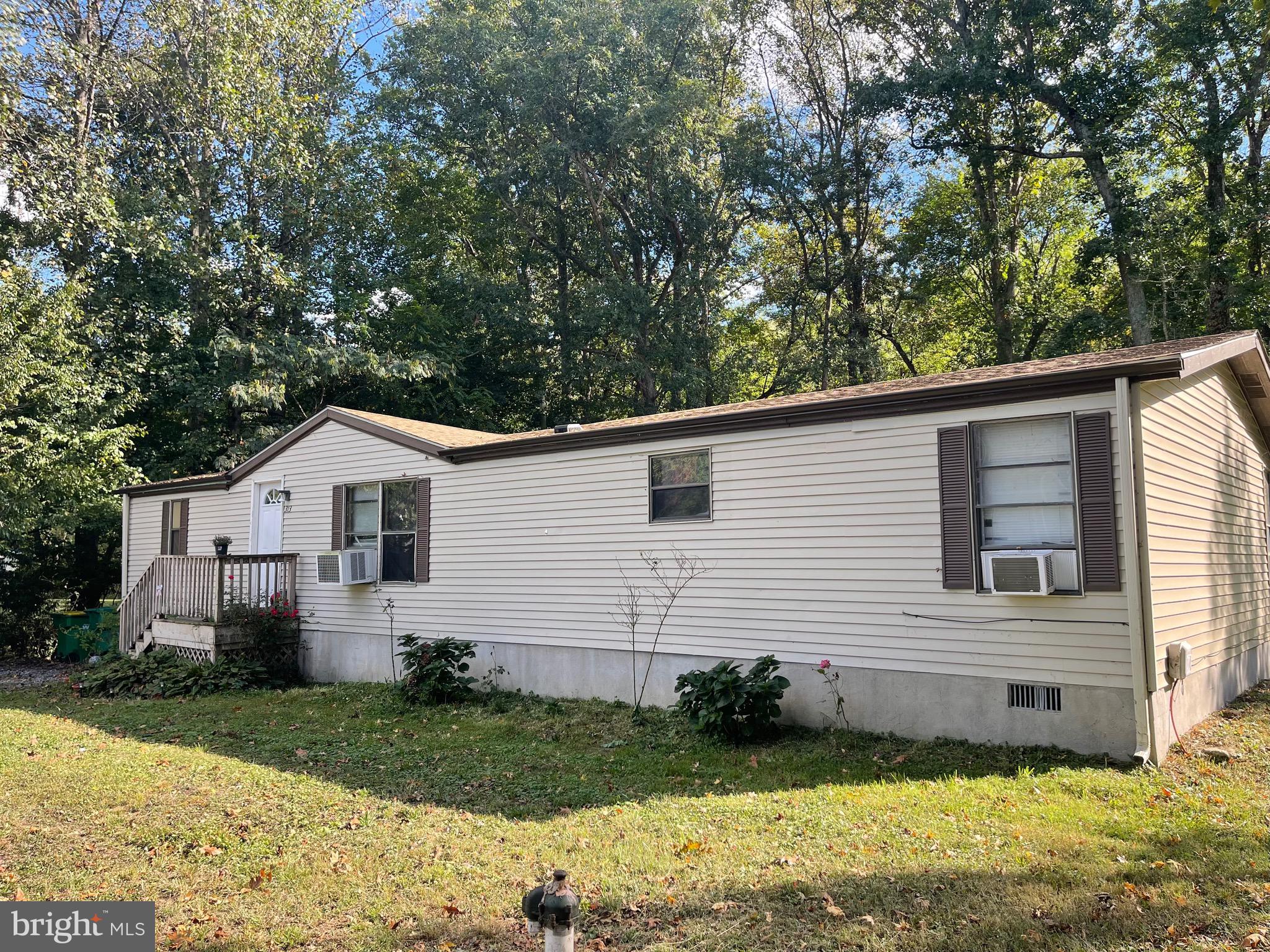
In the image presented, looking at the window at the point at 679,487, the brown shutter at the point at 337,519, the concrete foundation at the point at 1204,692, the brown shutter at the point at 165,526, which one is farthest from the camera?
the brown shutter at the point at 165,526

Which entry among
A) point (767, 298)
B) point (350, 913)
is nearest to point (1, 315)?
point (350, 913)

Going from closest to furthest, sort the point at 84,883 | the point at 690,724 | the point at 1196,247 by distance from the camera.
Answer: the point at 84,883
the point at 690,724
the point at 1196,247

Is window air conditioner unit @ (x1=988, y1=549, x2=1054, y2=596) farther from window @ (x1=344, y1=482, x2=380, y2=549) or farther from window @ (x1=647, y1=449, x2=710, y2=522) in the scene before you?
window @ (x1=344, y1=482, x2=380, y2=549)

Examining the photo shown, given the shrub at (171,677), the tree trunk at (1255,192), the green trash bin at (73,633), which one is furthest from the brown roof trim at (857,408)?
the tree trunk at (1255,192)

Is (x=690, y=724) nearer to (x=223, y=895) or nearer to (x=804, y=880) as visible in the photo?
(x=804, y=880)

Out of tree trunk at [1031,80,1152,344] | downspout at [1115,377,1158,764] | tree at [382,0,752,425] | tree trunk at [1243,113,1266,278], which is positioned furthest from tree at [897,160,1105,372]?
downspout at [1115,377,1158,764]

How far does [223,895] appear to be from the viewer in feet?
14.6

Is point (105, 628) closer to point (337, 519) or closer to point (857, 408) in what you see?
point (337, 519)

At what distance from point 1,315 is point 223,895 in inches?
499

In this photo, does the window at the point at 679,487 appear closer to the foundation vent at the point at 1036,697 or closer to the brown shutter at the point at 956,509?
the brown shutter at the point at 956,509

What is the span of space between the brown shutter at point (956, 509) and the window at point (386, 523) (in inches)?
291

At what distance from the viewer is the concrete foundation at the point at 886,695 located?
22.0 feet

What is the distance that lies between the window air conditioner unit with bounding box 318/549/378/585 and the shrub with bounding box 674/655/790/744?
5876 mm

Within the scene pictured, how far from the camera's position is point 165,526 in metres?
15.4
